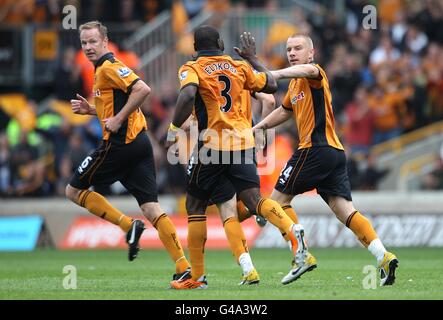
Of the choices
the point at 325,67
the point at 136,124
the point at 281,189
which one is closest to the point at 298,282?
the point at 281,189

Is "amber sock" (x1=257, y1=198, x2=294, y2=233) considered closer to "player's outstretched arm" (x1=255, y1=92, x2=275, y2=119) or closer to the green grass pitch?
the green grass pitch

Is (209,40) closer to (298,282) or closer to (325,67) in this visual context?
(298,282)

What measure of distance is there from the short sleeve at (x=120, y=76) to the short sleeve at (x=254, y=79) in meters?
1.34

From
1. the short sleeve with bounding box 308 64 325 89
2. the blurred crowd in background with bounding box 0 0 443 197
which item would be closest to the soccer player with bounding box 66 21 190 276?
the short sleeve with bounding box 308 64 325 89

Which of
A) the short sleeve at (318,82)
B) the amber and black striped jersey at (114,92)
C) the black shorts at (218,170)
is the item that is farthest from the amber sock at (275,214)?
the amber and black striped jersey at (114,92)

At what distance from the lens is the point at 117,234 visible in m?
22.1

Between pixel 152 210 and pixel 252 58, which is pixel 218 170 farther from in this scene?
pixel 252 58

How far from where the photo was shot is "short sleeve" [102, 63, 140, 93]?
1219cm

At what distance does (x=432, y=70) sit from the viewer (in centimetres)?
2303

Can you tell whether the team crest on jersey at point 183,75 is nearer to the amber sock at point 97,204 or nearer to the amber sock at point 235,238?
the amber sock at point 235,238

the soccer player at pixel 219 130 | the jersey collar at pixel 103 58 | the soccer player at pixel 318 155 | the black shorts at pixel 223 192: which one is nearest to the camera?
the soccer player at pixel 219 130

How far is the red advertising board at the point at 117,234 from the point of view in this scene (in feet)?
70.3

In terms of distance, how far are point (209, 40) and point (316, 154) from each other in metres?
1.74

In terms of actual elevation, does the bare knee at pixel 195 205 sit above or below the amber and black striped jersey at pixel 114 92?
below
